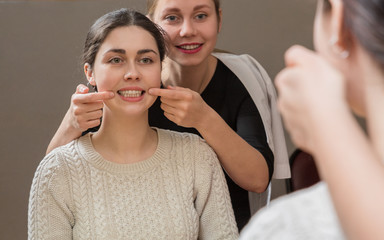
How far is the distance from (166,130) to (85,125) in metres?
0.28

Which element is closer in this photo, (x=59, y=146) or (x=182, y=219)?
(x=182, y=219)

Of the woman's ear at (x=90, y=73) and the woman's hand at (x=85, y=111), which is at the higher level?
the woman's ear at (x=90, y=73)

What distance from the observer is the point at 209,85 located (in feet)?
6.62

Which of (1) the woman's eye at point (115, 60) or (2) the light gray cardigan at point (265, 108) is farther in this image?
(2) the light gray cardigan at point (265, 108)

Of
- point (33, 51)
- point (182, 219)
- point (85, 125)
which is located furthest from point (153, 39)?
point (33, 51)

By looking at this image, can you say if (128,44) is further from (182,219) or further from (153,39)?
(182,219)

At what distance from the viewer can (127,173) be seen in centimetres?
167

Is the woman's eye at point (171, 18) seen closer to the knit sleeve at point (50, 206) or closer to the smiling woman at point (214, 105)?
the smiling woman at point (214, 105)

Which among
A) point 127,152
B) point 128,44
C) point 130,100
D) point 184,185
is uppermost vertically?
point 128,44

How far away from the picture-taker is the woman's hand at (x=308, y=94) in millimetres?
594

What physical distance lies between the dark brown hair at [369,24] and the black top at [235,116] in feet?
4.08

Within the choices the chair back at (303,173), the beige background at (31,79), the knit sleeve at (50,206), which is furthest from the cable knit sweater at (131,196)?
the beige background at (31,79)

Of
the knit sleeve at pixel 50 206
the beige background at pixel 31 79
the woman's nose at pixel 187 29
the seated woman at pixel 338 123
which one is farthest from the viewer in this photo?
the beige background at pixel 31 79

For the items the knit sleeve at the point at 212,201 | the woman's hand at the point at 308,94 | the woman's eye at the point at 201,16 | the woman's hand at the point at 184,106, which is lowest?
the knit sleeve at the point at 212,201
